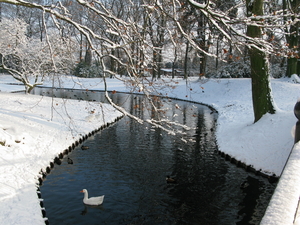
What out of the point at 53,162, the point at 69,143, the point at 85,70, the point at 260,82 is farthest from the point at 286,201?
the point at 85,70

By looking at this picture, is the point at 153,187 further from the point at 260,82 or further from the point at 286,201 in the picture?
the point at 260,82

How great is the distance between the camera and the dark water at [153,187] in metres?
6.77

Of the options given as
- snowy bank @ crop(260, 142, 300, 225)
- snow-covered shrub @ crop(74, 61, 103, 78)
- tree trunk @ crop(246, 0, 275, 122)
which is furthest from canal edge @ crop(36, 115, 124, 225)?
snow-covered shrub @ crop(74, 61, 103, 78)

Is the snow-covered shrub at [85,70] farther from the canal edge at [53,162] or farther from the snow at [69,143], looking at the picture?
the canal edge at [53,162]

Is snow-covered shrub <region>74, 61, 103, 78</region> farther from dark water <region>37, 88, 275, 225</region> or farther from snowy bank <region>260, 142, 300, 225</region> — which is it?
snowy bank <region>260, 142, 300, 225</region>

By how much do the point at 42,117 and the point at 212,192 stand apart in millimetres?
10832

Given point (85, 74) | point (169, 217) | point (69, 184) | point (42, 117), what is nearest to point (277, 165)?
point (169, 217)

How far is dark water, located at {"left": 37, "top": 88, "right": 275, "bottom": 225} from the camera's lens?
677 cm

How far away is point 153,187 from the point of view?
8.37m

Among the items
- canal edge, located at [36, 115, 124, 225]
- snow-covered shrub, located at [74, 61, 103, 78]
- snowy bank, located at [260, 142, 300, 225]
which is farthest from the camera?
snow-covered shrub, located at [74, 61, 103, 78]

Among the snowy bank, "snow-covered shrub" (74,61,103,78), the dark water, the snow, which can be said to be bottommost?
the dark water

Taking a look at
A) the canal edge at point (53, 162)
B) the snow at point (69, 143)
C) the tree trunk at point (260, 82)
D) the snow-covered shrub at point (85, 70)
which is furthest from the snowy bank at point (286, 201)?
the snow-covered shrub at point (85, 70)

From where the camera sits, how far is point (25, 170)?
337 inches

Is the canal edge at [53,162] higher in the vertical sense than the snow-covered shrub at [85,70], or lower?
lower
